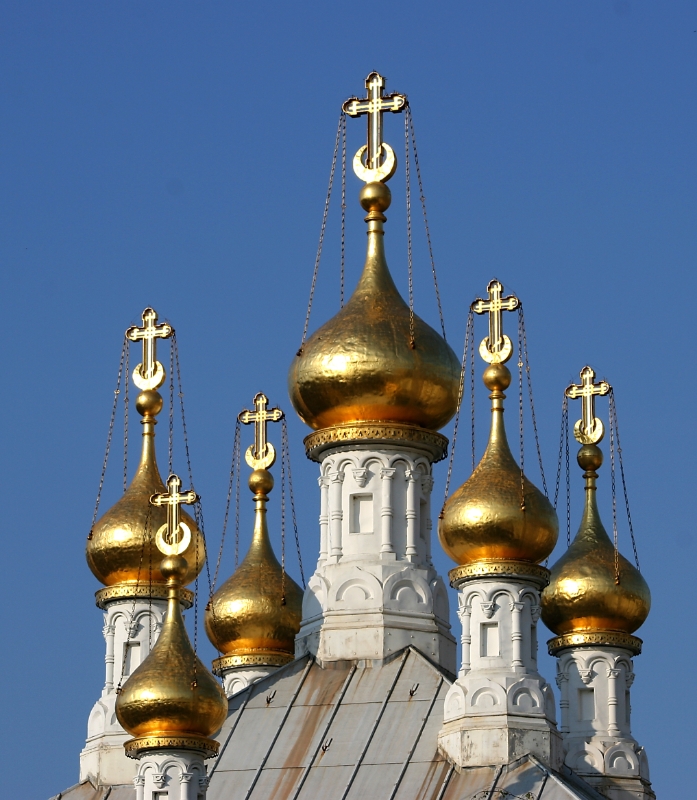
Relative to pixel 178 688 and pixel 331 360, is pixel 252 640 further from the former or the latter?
pixel 178 688

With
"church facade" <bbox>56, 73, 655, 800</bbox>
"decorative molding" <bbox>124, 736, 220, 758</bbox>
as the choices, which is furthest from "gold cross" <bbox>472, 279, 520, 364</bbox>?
"decorative molding" <bbox>124, 736, 220, 758</bbox>

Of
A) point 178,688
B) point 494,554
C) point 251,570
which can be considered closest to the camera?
point 178,688

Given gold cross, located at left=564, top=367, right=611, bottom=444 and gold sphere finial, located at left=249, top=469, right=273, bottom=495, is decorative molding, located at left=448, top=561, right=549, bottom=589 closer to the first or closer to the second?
gold cross, located at left=564, top=367, right=611, bottom=444

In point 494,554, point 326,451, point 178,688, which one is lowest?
point 178,688

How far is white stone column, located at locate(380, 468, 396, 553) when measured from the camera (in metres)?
41.8

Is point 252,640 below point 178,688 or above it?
above

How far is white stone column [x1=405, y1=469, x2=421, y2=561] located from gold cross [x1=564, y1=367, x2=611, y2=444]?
4.73m

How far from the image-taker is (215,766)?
132 feet

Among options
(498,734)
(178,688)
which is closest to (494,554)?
(498,734)

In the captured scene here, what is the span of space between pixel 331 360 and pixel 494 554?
14.1 feet

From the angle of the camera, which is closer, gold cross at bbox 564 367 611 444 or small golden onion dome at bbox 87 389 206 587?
small golden onion dome at bbox 87 389 206 587

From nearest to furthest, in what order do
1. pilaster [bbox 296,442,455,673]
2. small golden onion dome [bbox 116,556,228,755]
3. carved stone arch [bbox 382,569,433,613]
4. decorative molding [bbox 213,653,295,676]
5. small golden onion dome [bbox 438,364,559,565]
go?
1. small golden onion dome [bbox 116,556,228,755]
2. small golden onion dome [bbox 438,364,559,565]
3. pilaster [bbox 296,442,455,673]
4. carved stone arch [bbox 382,569,433,613]
5. decorative molding [bbox 213,653,295,676]

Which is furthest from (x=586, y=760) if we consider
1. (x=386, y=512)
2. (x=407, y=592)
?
(x=386, y=512)

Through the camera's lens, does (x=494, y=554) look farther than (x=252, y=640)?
No
